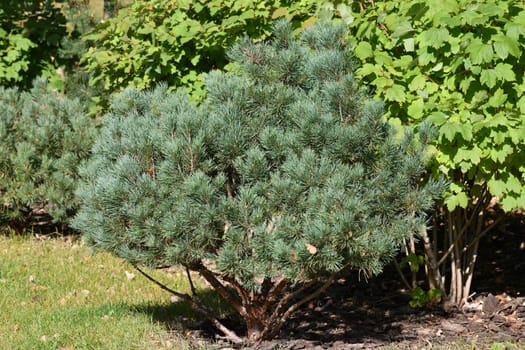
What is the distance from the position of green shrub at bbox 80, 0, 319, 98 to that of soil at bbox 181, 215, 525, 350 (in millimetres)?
2025

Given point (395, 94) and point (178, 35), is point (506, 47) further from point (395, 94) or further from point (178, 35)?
point (178, 35)

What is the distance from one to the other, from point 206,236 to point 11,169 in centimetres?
408

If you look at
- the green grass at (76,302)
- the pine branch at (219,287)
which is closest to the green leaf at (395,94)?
the pine branch at (219,287)

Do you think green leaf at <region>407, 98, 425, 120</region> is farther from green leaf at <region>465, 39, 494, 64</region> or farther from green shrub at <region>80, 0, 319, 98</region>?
green shrub at <region>80, 0, 319, 98</region>

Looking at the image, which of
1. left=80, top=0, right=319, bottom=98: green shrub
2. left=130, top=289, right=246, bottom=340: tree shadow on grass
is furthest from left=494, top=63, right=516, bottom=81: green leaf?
left=130, top=289, right=246, bottom=340: tree shadow on grass

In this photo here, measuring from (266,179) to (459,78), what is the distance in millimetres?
1266

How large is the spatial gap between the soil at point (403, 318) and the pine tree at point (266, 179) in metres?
0.53

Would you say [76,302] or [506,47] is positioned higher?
[506,47]

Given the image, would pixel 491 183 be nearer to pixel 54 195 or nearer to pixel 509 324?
pixel 509 324

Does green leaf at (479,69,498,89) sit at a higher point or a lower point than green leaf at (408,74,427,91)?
higher

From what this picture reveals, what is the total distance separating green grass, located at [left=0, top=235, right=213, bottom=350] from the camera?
4738mm

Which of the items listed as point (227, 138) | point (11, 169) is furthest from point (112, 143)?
point (11, 169)

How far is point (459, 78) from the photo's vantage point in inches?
173

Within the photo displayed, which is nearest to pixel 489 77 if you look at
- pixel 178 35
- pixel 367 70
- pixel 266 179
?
pixel 367 70
